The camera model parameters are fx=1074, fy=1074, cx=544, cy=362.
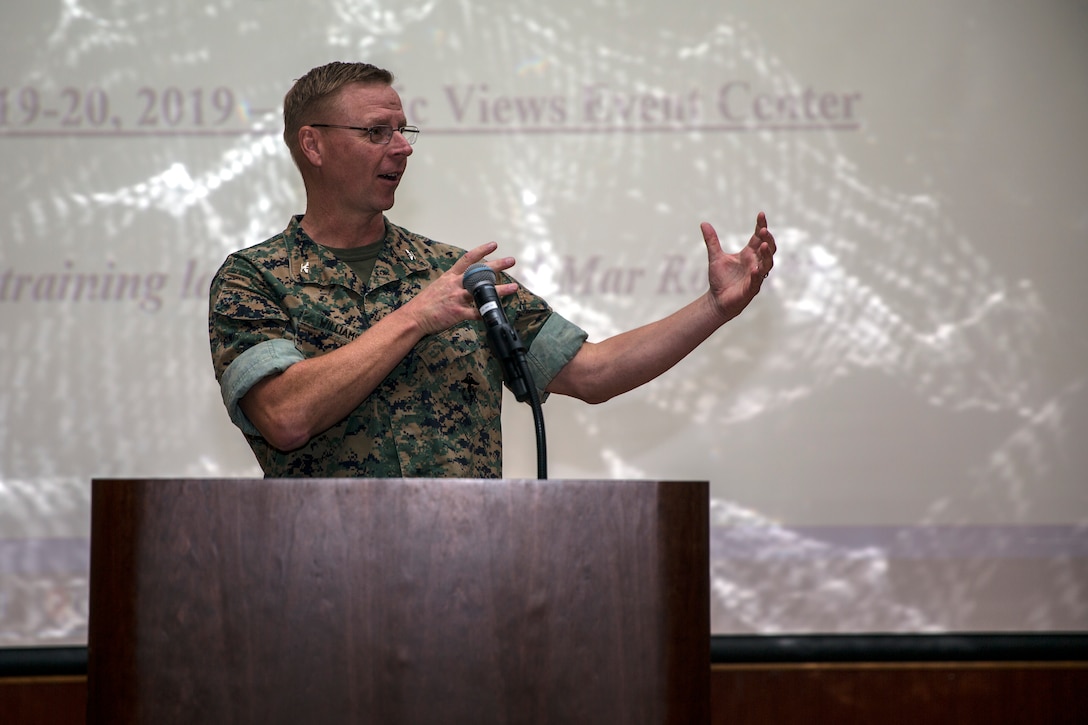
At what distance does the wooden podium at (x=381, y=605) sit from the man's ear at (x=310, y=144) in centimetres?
87

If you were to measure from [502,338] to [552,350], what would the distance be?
1.76 ft

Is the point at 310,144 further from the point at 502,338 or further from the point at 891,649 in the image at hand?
the point at 891,649

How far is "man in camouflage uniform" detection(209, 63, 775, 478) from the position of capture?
1.53 m

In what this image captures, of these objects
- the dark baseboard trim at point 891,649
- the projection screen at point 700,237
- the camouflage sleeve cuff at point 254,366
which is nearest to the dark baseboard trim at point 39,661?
the dark baseboard trim at point 891,649

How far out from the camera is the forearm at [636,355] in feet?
5.89

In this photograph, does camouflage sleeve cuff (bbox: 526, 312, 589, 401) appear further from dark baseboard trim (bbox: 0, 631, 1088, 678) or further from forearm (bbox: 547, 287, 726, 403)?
dark baseboard trim (bbox: 0, 631, 1088, 678)

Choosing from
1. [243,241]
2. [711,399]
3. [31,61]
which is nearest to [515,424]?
[711,399]

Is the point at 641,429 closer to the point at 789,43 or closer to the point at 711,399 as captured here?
the point at 711,399

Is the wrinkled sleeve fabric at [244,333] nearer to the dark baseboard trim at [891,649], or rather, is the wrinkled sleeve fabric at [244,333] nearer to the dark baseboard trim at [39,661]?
the dark baseboard trim at [39,661]

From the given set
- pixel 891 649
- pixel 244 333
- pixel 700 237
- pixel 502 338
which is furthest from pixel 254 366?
pixel 891 649

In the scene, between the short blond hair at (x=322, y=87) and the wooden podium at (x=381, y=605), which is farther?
the short blond hair at (x=322, y=87)

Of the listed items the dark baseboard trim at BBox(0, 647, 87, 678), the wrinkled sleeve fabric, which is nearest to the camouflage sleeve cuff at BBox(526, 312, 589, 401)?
the wrinkled sleeve fabric

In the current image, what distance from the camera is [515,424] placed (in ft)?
9.11

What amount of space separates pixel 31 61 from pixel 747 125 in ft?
6.13
